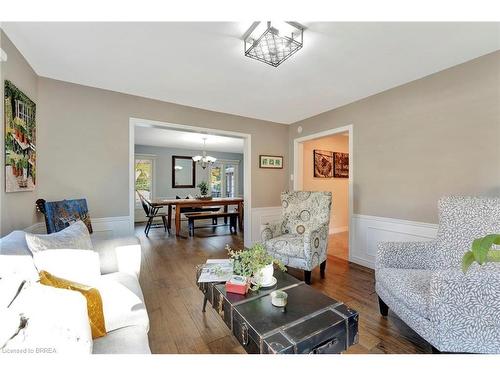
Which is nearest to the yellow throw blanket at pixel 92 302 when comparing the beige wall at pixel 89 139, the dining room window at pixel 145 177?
the beige wall at pixel 89 139

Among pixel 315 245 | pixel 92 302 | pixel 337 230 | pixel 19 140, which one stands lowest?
pixel 337 230

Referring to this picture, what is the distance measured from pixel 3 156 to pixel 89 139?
1.04 meters

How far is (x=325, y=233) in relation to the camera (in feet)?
8.82

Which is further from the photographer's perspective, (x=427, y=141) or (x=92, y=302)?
(x=427, y=141)

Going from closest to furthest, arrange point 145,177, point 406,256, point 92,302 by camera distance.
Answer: point 92,302
point 406,256
point 145,177

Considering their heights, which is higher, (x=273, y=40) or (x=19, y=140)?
(x=273, y=40)

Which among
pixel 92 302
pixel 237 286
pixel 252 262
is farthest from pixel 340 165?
pixel 92 302

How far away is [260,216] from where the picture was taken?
12.7 feet

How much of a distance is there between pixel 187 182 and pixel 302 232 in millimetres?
5175

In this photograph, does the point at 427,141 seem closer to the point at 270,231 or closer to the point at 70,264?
the point at 270,231

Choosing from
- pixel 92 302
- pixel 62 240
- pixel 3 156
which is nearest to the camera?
pixel 92 302

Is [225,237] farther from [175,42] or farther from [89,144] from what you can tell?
[175,42]

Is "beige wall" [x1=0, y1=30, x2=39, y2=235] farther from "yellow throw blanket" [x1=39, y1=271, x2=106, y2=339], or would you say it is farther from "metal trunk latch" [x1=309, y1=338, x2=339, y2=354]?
"metal trunk latch" [x1=309, y1=338, x2=339, y2=354]
